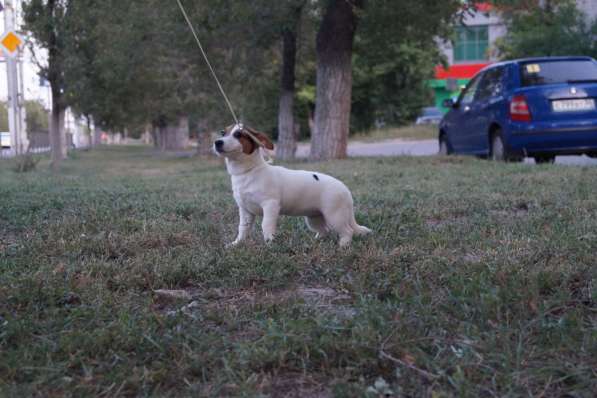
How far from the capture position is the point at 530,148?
412 inches

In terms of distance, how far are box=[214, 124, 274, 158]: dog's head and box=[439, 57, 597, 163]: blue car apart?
22.5 ft

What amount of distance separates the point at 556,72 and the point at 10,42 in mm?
11087

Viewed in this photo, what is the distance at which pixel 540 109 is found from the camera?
33.4 feet

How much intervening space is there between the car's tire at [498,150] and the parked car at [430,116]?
28.4 metres

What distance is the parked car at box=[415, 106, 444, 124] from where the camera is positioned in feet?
133

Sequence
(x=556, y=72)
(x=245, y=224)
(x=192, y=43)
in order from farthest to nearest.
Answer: (x=192, y=43) < (x=556, y=72) < (x=245, y=224)

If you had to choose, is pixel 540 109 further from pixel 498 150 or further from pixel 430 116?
pixel 430 116

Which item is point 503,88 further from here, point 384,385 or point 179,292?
point 384,385

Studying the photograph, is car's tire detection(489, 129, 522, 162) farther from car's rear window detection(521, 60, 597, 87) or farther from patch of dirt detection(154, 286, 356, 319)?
patch of dirt detection(154, 286, 356, 319)

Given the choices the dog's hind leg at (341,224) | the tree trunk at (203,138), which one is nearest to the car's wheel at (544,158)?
the dog's hind leg at (341,224)

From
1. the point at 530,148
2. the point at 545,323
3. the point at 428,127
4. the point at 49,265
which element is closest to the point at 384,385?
the point at 545,323

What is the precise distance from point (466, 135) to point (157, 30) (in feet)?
26.2

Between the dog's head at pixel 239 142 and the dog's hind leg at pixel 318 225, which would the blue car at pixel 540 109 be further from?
the dog's head at pixel 239 142

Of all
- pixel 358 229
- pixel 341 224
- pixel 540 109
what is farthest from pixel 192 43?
pixel 341 224
